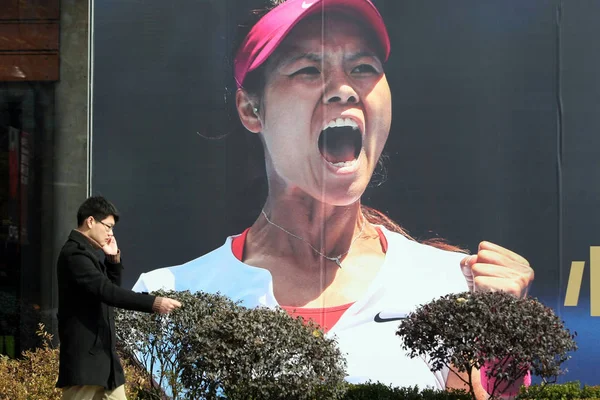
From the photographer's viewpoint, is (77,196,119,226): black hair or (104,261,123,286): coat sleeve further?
(104,261,123,286): coat sleeve

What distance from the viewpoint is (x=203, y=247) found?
9117mm

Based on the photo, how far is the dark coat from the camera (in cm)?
506

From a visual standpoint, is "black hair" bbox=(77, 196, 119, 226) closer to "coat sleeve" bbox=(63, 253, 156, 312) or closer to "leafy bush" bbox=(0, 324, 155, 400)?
"coat sleeve" bbox=(63, 253, 156, 312)

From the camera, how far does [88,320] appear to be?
5148mm

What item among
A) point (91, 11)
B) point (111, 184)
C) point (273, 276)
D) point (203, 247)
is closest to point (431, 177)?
point (273, 276)

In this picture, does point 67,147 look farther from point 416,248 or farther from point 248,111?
point 416,248

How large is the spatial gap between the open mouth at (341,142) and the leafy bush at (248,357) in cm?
293

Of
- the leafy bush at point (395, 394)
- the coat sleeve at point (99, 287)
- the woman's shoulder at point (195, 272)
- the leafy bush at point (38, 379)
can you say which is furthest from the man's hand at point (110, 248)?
the woman's shoulder at point (195, 272)

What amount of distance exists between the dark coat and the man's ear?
4.13 metres

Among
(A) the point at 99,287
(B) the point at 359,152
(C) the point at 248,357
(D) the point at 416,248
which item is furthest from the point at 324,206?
(A) the point at 99,287

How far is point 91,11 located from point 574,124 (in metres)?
5.75

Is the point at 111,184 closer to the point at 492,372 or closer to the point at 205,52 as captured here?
the point at 205,52

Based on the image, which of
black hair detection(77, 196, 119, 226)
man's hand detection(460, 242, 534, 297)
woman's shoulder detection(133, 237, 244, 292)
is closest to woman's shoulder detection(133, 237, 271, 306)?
woman's shoulder detection(133, 237, 244, 292)

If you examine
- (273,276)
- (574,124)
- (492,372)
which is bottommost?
(492,372)
